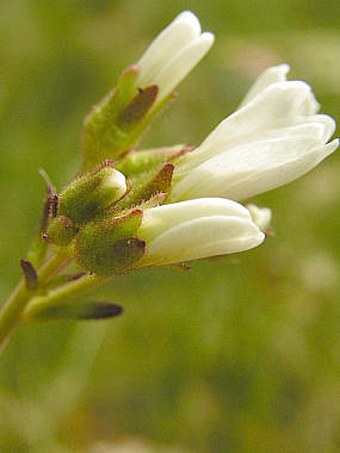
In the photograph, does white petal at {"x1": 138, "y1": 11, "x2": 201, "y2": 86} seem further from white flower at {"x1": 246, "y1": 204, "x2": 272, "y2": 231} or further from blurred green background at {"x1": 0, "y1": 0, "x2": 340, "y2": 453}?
blurred green background at {"x1": 0, "y1": 0, "x2": 340, "y2": 453}

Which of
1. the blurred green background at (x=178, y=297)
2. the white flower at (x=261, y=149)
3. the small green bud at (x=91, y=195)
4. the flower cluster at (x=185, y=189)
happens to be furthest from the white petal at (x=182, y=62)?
the blurred green background at (x=178, y=297)

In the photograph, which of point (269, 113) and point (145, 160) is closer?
point (269, 113)

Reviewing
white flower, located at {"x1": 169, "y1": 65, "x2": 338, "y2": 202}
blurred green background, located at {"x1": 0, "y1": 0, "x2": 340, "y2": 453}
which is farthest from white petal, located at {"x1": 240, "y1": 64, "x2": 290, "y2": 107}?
blurred green background, located at {"x1": 0, "y1": 0, "x2": 340, "y2": 453}

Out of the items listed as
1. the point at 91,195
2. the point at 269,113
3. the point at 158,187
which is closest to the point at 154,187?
the point at 158,187

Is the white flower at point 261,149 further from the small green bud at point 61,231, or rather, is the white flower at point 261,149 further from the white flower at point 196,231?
the small green bud at point 61,231

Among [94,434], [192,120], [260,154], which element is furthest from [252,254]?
[260,154]

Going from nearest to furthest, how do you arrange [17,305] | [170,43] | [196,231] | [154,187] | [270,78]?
[196,231], [154,187], [17,305], [270,78], [170,43]

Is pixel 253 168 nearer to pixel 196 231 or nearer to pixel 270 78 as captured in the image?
pixel 196 231
